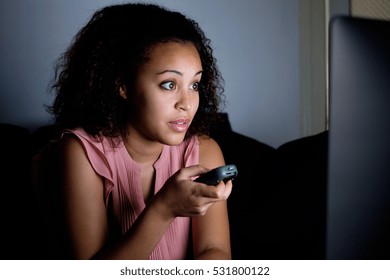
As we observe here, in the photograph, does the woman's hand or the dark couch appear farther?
the dark couch

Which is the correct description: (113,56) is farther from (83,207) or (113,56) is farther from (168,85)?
(83,207)

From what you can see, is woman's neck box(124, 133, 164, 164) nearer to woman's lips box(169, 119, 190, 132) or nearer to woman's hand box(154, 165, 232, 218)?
woman's lips box(169, 119, 190, 132)

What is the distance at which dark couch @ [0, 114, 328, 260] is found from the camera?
868 millimetres

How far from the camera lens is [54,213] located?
2.99ft

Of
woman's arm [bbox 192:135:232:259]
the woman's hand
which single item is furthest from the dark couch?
the woman's hand

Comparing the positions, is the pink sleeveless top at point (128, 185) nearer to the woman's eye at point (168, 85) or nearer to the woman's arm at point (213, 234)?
the woman's arm at point (213, 234)

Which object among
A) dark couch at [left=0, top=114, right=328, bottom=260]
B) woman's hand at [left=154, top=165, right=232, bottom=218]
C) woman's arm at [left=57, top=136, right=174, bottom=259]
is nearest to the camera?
woman's hand at [left=154, top=165, right=232, bottom=218]

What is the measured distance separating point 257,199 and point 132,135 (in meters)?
0.33

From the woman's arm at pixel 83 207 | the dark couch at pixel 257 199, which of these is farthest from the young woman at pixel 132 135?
the dark couch at pixel 257 199

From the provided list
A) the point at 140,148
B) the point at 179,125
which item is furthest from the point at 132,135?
the point at 179,125

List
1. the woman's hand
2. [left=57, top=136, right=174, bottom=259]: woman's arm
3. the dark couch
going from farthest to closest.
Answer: the dark couch → [left=57, top=136, right=174, bottom=259]: woman's arm → the woman's hand
